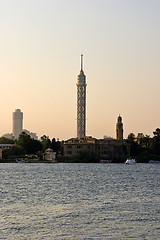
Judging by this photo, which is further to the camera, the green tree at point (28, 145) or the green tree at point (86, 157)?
the green tree at point (28, 145)

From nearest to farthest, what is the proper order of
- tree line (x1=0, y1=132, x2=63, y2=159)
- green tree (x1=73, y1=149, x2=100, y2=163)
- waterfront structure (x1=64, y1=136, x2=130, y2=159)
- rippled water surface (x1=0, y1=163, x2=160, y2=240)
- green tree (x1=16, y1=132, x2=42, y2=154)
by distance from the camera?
1. rippled water surface (x1=0, y1=163, x2=160, y2=240)
2. green tree (x1=73, y1=149, x2=100, y2=163)
3. tree line (x1=0, y1=132, x2=63, y2=159)
4. waterfront structure (x1=64, y1=136, x2=130, y2=159)
5. green tree (x1=16, y1=132, x2=42, y2=154)

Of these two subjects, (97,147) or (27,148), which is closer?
(97,147)

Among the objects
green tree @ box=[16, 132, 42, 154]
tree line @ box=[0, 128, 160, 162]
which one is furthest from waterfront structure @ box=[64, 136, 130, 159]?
green tree @ box=[16, 132, 42, 154]

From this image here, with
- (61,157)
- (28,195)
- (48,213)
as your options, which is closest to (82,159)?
(61,157)

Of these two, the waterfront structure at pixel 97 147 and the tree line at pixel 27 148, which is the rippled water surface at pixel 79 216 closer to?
the tree line at pixel 27 148

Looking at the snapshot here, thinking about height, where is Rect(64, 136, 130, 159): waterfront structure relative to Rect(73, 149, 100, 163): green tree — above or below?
above

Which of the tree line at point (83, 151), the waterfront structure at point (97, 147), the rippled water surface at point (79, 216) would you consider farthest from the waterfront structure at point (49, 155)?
the rippled water surface at point (79, 216)

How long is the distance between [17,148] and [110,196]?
13598 centimetres

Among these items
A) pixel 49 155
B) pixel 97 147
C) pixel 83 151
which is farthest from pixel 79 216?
pixel 97 147

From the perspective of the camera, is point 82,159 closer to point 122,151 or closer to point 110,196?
point 122,151

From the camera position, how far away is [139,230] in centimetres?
3206

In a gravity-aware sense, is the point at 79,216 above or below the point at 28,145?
below

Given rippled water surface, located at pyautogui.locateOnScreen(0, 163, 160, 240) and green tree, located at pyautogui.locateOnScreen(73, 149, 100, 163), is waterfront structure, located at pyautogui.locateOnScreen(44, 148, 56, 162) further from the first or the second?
rippled water surface, located at pyautogui.locateOnScreen(0, 163, 160, 240)

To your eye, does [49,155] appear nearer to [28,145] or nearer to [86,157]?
[28,145]
